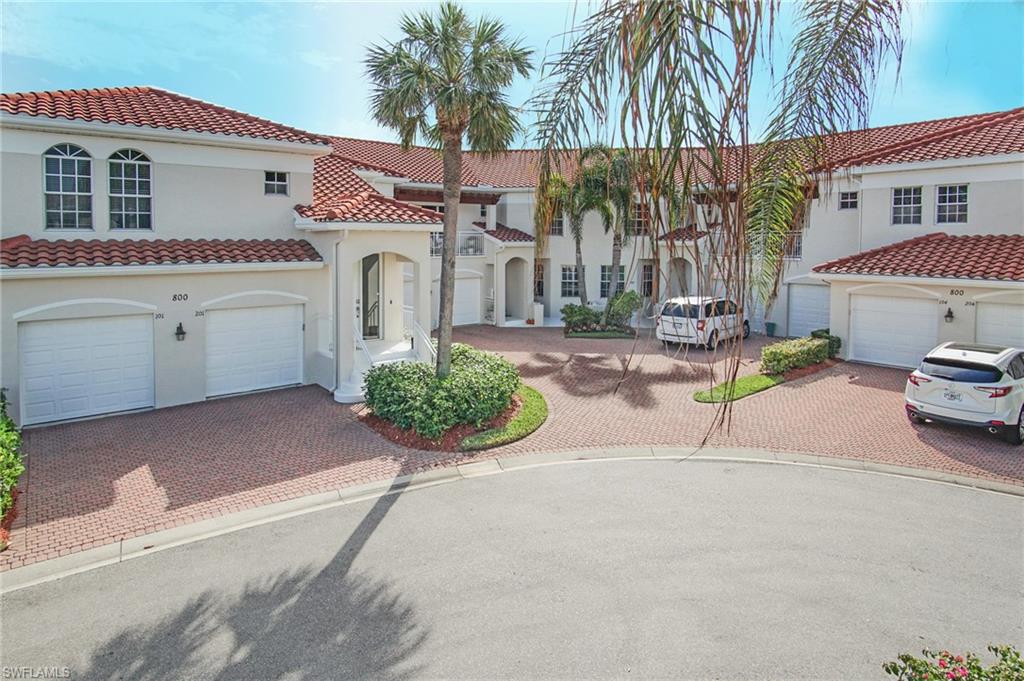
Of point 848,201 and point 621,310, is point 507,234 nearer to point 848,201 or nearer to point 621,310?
point 621,310

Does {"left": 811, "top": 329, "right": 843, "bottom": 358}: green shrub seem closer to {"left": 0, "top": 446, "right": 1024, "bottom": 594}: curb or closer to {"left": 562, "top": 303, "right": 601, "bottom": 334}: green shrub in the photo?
{"left": 562, "top": 303, "right": 601, "bottom": 334}: green shrub

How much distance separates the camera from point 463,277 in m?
31.2

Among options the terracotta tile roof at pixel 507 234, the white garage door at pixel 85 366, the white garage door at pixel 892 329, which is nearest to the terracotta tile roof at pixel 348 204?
the white garage door at pixel 85 366

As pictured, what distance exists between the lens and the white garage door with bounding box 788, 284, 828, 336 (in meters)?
26.6

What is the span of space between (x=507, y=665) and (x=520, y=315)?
26667 millimetres

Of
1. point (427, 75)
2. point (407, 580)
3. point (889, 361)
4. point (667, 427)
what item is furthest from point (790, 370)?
point (407, 580)

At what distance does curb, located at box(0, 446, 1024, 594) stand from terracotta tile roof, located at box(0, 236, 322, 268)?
781 cm

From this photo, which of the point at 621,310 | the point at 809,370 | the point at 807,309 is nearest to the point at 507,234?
the point at 621,310

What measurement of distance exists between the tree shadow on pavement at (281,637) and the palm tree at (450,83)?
8424 millimetres

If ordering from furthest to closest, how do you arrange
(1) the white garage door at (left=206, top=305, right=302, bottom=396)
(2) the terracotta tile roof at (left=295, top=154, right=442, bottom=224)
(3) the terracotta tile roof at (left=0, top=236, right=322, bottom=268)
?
1. (2) the terracotta tile roof at (left=295, top=154, right=442, bottom=224)
2. (1) the white garage door at (left=206, top=305, right=302, bottom=396)
3. (3) the terracotta tile roof at (left=0, top=236, right=322, bottom=268)

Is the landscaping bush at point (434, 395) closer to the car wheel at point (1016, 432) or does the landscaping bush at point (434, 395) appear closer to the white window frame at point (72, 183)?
the white window frame at point (72, 183)

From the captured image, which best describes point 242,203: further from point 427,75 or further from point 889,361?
point 889,361

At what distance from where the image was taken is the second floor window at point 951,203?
21734 millimetres

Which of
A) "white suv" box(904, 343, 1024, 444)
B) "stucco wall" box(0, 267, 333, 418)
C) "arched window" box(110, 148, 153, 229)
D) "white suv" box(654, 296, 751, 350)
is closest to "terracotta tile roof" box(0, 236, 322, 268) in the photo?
"stucco wall" box(0, 267, 333, 418)
